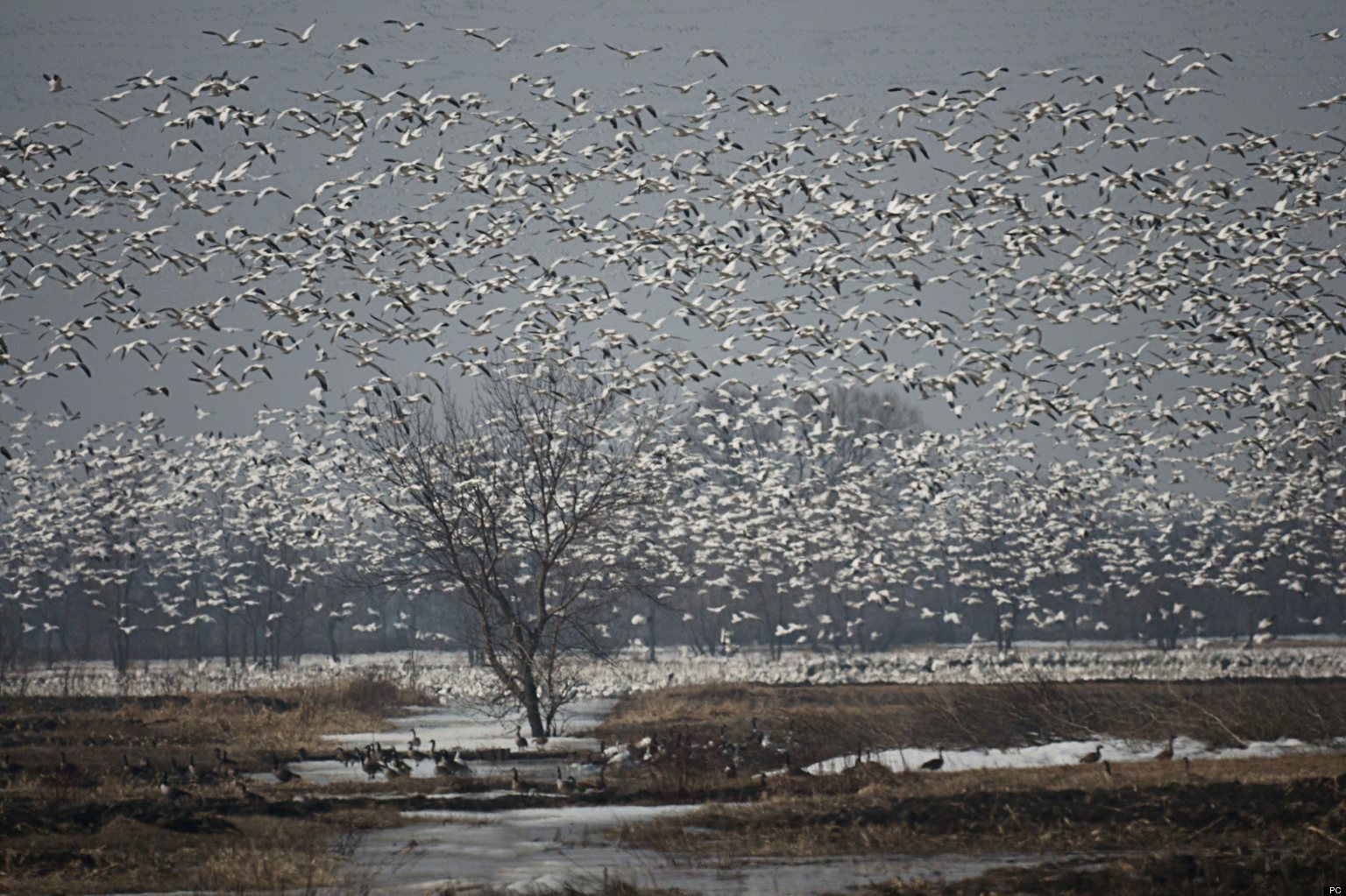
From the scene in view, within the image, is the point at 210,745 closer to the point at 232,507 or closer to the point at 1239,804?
the point at 1239,804

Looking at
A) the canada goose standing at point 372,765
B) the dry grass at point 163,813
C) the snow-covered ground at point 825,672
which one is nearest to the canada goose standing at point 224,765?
the dry grass at point 163,813

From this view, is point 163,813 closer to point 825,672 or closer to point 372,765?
point 372,765

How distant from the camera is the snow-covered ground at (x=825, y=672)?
37.4 metres

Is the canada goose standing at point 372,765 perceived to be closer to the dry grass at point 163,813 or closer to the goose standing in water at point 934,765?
the dry grass at point 163,813

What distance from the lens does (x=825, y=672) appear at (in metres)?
45.3

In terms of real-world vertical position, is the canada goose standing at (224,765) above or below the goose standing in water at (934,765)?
above

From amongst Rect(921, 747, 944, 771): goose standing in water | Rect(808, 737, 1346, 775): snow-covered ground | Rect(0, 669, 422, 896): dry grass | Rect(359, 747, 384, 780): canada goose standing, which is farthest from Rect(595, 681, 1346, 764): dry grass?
Rect(0, 669, 422, 896): dry grass

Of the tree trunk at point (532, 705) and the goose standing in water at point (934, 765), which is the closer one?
the goose standing in water at point (934, 765)

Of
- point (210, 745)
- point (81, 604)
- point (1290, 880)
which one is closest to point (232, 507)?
point (81, 604)

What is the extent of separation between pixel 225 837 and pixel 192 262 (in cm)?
1410

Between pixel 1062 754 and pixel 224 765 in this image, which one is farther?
pixel 224 765

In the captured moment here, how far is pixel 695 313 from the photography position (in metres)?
27.4

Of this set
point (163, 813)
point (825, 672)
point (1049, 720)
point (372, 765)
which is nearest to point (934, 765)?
point (1049, 720)

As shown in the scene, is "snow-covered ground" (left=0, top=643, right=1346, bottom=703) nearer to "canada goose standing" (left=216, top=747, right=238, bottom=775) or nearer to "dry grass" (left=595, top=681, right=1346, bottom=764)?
"dry grass" (left=595, top=681, right=1346, bottom=764)
